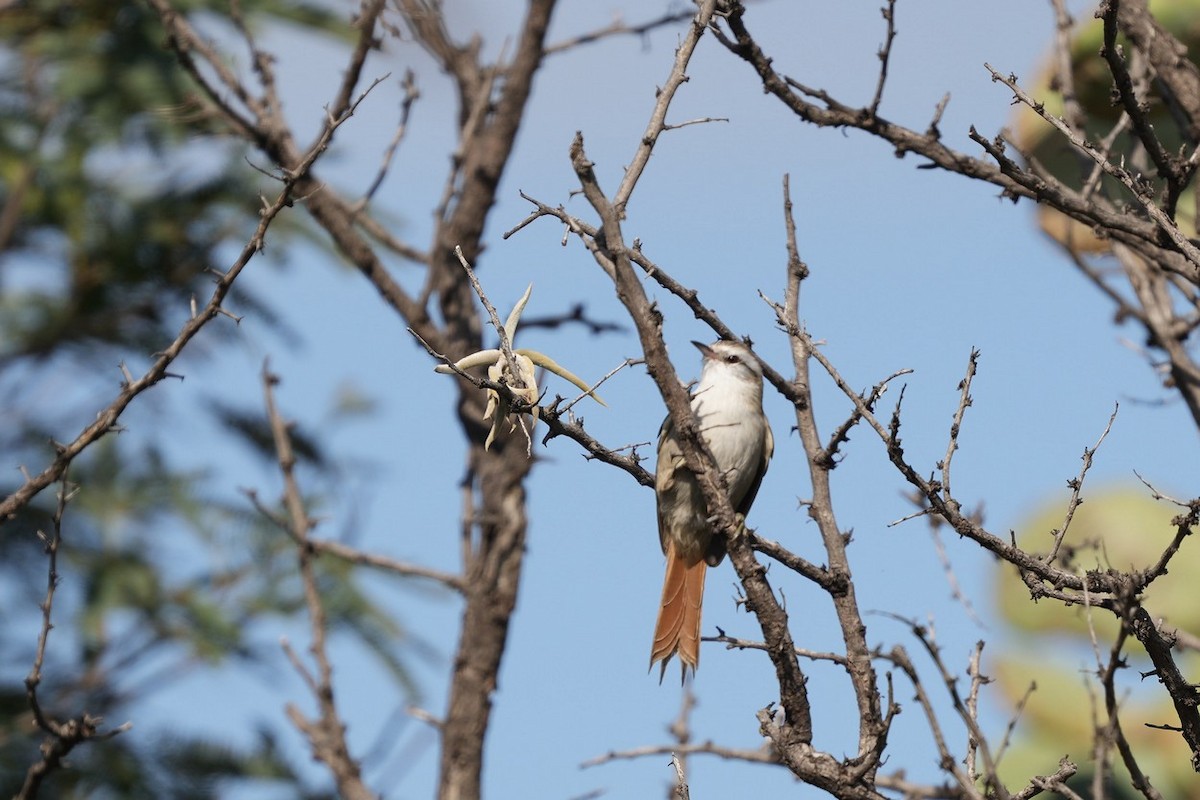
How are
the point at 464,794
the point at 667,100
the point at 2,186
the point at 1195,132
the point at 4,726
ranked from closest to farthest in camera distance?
the point at 667,100, the point at 1195,132, the point at 464,794, the point at 4,726, the point at 2,186

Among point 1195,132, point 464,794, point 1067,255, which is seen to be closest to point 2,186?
point 464,794

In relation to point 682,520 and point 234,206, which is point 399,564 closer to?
point 682,520

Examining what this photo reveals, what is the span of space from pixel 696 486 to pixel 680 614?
576mm

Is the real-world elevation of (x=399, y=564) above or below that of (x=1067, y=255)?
below

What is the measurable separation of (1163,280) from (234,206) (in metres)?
5.92

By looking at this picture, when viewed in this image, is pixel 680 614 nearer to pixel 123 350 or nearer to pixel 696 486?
pixel 696 486

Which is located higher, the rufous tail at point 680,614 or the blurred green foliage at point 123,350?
the blurred green foliage at point 123,350

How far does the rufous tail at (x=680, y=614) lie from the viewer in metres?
4.72

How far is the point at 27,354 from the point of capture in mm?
8555

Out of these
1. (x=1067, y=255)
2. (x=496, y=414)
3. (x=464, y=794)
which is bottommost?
(x=496, y=414)

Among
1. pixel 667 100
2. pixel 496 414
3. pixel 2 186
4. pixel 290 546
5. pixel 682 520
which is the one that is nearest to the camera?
pixel 496 414

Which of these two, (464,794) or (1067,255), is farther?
(464,794)

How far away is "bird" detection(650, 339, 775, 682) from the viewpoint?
4.77 metres

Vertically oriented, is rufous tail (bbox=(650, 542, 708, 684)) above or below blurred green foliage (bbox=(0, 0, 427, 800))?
below
